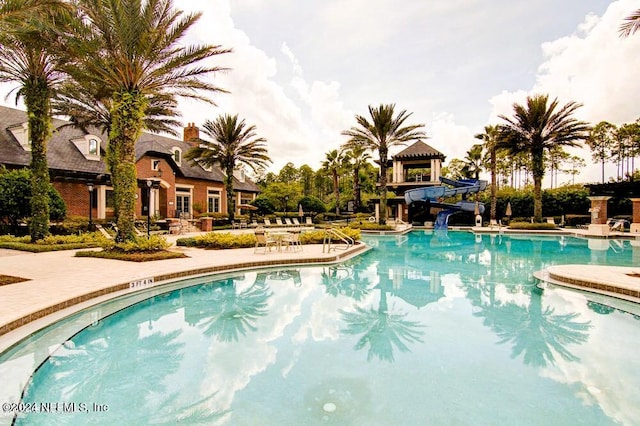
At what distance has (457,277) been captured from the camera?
10.2 meters

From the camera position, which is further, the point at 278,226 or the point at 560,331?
the point at 278,226

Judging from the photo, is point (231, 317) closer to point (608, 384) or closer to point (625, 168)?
point (608, 384)

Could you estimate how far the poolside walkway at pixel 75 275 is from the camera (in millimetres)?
5902

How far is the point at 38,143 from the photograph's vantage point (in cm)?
1455

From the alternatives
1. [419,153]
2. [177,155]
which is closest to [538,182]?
[419,153]

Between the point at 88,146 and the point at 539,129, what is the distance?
34144 mm

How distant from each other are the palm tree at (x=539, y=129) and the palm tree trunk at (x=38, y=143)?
29660mm

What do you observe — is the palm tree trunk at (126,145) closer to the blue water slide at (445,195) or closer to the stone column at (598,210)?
the blue water slide at (445,195)

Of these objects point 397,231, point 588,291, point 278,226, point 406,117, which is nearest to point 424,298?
point 588,291

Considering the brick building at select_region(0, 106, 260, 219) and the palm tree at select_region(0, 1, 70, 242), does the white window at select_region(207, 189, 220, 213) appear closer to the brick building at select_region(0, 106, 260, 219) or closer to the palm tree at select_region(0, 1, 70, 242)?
the brick building at select_region(0, 106, 260, 219)

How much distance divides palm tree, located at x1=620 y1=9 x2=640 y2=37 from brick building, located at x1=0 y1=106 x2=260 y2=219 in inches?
773

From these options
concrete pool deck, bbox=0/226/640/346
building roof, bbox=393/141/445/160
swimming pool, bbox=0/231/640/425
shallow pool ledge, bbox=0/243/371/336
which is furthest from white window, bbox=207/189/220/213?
swimming pool, bbox=0/231/640/425

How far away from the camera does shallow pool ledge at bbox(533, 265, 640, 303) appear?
7.39 metres

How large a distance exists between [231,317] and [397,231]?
20.6 meters
